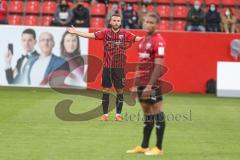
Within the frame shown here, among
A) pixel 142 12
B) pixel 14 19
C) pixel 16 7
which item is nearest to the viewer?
pixel 142 12

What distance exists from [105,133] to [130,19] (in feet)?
37.3

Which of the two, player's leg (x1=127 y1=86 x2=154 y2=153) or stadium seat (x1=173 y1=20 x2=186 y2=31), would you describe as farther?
stadium seat (x1=173 y1=20 x2=186 y2=31)

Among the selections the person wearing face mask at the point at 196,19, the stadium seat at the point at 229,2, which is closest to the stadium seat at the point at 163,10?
the person wearing face mask at the point at 196,19

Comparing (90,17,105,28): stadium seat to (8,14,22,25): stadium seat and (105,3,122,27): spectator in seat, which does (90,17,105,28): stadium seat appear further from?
(8,14,22,25): stadium seat

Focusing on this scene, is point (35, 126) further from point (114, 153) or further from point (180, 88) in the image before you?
point (180, 88)

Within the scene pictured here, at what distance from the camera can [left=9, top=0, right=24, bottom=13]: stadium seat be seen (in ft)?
82.9

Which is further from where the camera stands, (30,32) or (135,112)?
(30,32)

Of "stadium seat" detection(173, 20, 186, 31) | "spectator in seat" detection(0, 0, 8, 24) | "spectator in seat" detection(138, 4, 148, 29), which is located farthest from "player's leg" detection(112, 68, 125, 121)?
"stadium seat" detection(173, 20, 186, 31)

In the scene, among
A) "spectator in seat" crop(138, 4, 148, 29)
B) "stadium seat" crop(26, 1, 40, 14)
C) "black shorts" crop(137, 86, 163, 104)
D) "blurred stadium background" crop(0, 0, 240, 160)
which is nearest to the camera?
"black shorts" crop(137, 86, 163, 104)

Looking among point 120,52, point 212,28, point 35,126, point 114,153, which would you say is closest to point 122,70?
point 120,52

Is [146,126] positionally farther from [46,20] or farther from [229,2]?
[229,2]

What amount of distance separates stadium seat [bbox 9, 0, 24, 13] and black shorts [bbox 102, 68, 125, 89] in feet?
40.1

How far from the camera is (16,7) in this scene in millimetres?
25328

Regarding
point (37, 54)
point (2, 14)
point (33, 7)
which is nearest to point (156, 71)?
point (37, 54)
